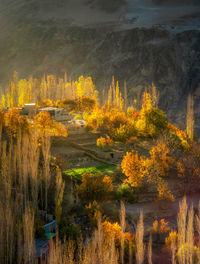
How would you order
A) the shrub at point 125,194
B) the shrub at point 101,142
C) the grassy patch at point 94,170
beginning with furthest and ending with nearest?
the shrub at point 101,142 → the grassy patch at point 94,170 → the shrub at point 125,194

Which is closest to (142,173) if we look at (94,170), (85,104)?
(94,170)

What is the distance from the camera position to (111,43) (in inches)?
5044

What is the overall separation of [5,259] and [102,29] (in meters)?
135

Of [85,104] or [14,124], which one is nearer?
[14,124]

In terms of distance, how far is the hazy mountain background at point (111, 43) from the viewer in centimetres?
10969

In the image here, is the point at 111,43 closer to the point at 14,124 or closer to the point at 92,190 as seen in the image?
the point at 14,124

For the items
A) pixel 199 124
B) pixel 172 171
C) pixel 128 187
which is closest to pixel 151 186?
pixel 128 187

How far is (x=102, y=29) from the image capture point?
141000 millimetres

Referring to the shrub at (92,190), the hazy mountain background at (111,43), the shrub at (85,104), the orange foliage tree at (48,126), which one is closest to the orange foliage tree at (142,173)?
the shrub at (92,190)

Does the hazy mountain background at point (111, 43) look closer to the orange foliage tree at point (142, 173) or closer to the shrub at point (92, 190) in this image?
the orange foliage tree at point (142, 173)

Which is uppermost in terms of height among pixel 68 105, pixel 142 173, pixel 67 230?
pixel 68 105

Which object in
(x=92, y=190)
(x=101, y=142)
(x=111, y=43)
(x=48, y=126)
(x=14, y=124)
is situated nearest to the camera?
(x=92, y=190)

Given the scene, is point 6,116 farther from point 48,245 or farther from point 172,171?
point 48,245

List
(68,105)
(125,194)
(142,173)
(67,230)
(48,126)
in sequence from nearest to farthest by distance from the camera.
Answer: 1. (67,230)
2. (125,194)
3. (142,173)
4. (48,126)
5. (68,105)
